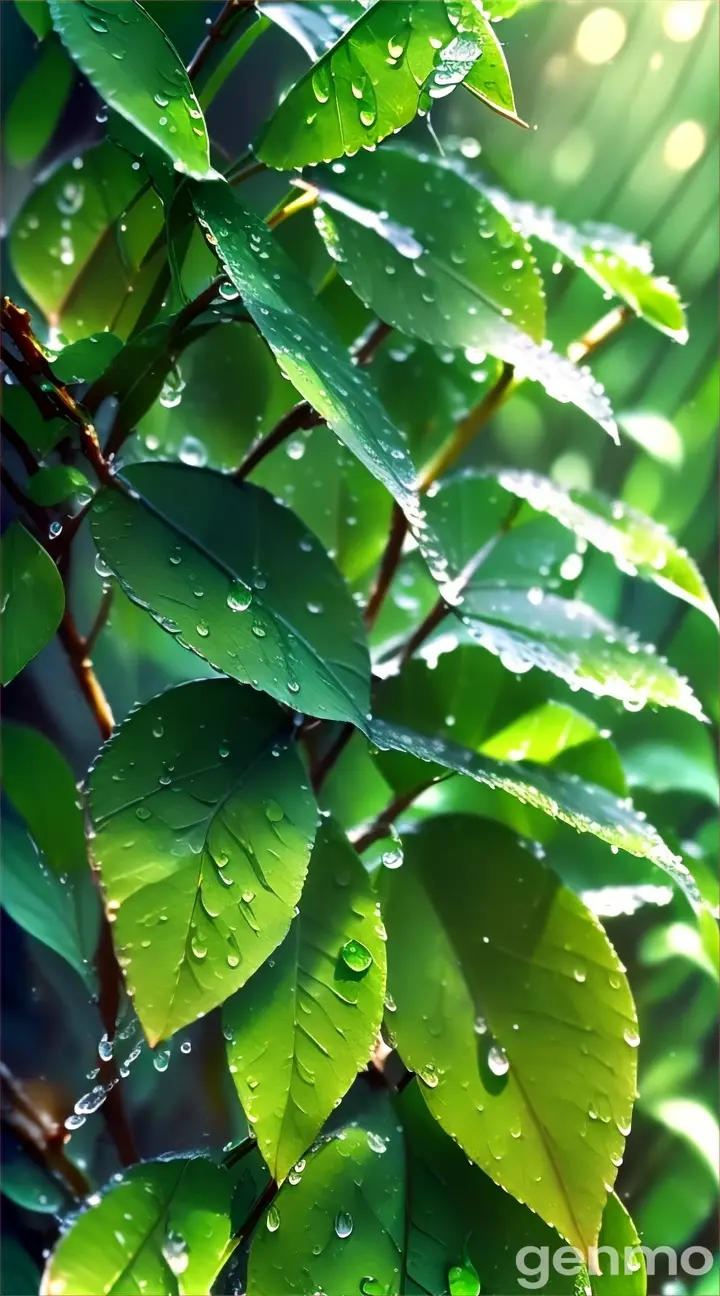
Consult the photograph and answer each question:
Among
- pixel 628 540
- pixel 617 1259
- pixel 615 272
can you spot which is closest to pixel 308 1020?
pixel 617 1259

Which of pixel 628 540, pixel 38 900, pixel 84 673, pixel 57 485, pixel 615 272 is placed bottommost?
pixel 38 900

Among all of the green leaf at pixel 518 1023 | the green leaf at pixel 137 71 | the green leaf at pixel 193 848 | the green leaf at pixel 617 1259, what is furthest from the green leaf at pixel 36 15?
the green leaf at pixel 617 1259

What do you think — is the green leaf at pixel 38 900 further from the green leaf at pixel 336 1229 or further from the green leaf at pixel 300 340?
the green leaf at pixel 300 340

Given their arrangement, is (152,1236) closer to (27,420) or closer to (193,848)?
(193,848)

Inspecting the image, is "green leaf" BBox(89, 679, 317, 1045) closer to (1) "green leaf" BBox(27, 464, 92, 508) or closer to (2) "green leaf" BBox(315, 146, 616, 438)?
(1) "green leaf" BBox(27, 464, 92, 508)

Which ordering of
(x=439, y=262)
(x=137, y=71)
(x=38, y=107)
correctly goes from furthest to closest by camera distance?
(x=38, y=107) < (x=439, y=262) < (x=137, y=71)

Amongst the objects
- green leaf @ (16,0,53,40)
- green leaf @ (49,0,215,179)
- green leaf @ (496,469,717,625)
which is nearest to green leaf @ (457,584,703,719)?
green leaf @ (496,469,717,625)

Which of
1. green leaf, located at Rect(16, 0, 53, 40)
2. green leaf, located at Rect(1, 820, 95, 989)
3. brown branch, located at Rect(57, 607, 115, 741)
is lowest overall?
green leaf, located at Rect(1, 820, 95, 989)
